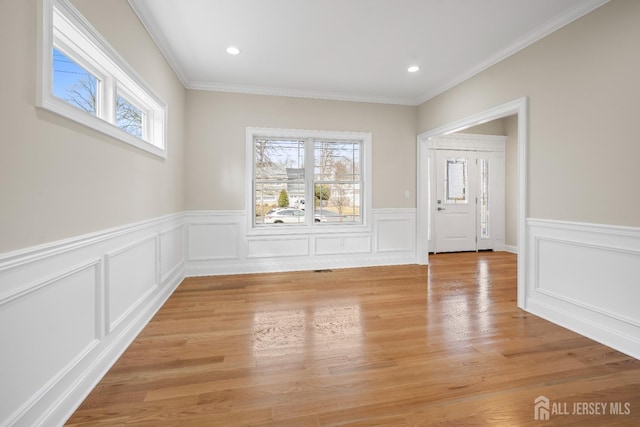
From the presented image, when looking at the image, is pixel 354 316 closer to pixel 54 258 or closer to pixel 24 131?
pixel 54 258

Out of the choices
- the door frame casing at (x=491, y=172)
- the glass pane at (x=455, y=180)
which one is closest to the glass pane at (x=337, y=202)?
the door frame casing at (x=491, y=172)

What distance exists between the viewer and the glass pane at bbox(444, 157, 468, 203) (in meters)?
6.23

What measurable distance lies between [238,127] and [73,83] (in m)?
2.62

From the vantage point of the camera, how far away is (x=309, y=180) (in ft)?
15.7

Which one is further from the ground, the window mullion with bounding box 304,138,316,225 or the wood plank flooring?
the window mullion with bounding box 304,138,316,225

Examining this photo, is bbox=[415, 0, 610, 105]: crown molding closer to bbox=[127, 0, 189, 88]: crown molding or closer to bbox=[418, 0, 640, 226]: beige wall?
bbox=[418, 0, 640, 226]: beige wall

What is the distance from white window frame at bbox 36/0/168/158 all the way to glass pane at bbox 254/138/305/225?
6.08ft

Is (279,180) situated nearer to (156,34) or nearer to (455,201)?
(156,34)

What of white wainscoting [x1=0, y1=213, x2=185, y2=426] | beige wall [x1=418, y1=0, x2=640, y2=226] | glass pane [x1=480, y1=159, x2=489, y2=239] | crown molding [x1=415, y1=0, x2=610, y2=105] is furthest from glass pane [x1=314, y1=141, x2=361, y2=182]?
glass pane [x1=480, y1=159, x2=489, y2=239]

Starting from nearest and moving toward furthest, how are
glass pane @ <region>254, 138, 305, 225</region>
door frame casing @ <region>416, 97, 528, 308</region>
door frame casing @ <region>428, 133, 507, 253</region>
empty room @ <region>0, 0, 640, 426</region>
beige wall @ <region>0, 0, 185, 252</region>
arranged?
beige wall @ <region>0, 0, 185, 252</region>, empty room @ <region>0, 0, 640, 426</region>, door frame casing @ <region>416, 97, 528, 308</region>, glass pane @ <region>254, 138, 305, 225</region>, door frame casing @ <region>428, 133, 507, 253</region>

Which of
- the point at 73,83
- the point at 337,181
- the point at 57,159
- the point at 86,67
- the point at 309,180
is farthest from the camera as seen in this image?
the point at 337,181

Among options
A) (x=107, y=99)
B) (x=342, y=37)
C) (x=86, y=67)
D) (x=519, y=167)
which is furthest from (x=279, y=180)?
(x=519, y=167)

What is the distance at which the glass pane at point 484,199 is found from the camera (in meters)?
6.36

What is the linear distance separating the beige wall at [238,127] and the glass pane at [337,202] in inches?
13.5
